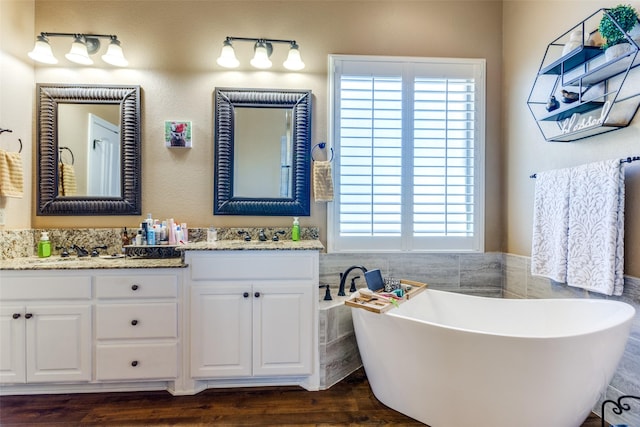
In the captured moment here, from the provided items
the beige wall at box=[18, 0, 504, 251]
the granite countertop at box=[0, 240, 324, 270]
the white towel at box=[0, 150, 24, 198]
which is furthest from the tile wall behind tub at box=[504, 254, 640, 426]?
the white towel at box=[0, 150, 24, 198]

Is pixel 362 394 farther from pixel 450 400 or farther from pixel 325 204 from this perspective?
pixel 325 204

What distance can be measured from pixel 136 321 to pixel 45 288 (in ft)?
1.94

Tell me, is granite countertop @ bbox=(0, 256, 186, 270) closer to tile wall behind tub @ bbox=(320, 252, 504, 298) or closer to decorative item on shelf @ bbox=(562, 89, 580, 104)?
tile wall behind tub @ bbox=(320, 252, 504, 298)

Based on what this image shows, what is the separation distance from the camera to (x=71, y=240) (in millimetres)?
2406

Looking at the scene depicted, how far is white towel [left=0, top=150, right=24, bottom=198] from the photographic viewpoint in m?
2.08

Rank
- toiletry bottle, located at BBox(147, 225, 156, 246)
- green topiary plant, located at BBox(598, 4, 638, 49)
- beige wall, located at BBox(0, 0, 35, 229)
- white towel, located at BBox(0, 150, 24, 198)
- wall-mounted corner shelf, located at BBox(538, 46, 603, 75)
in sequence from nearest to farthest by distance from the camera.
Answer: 1. green topiary plant, located at BBox(598, 4, 638, 49)
2. wall-mounted corner shelf, located at BBox(538, 46, 603, 75)
3. white towel, located at BBox(0, 150, 24, 198)
4. beige wall, located at BBox(0, 0, 35, 229)
5. toiletry bottle, located at BBox(147, 225, 156, 246)

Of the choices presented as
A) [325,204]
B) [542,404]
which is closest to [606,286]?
[542,404]

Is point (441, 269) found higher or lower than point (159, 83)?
lower

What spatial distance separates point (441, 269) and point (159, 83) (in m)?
2.77

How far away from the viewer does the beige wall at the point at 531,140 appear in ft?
5.32

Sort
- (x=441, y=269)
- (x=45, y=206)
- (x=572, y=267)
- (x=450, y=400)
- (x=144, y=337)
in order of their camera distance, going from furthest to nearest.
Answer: (x=441, y=269)
(x=45, y=206)
(x=144, y=337)
(x=572, y=267)
(x=450, y=400)

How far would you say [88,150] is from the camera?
8.01 ft

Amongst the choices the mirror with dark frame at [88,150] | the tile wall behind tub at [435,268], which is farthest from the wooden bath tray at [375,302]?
the mirror with dark frame at [88,150]

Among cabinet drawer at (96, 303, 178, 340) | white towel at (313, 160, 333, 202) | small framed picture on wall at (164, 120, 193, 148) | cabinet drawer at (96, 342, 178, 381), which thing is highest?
small framed picture on wall at (164, 120, 193, 148)
